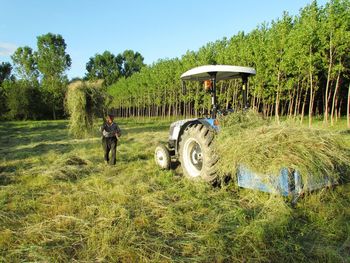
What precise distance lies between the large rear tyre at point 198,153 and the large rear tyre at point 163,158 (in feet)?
3.46

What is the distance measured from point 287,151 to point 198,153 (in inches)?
89.0

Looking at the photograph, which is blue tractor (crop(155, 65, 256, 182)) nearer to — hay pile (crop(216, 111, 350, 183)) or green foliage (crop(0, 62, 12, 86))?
hay pile (crop(216, 111, 350, 183))

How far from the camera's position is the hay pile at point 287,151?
462 centimetres

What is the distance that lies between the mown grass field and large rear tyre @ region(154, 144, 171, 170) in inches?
48.7

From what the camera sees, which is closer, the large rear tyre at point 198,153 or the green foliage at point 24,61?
the large rear tyre at point 198,153

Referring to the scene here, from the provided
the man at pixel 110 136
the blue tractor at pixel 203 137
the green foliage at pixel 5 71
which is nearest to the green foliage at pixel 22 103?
the green foliage at pixel 5 71

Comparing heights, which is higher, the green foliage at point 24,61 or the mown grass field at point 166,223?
the green foliage at point 24,61

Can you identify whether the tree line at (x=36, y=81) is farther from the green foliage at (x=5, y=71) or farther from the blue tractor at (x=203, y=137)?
the blue tractor at (x=203, y=137)

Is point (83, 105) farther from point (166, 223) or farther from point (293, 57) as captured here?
point (293, 57)

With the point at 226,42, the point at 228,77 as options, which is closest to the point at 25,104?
the point at 226,42

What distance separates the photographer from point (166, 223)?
171 inches

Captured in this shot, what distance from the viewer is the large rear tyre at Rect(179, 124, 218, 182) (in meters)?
5.82

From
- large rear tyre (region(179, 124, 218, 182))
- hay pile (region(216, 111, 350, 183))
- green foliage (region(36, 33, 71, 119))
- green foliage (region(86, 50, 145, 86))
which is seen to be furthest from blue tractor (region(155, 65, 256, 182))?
green foliage (region(86, 50, 145, 86))

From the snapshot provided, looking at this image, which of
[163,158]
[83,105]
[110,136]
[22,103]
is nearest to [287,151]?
[163,158]
